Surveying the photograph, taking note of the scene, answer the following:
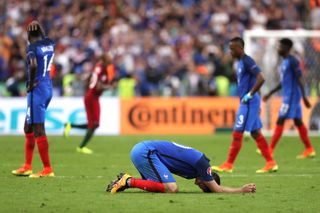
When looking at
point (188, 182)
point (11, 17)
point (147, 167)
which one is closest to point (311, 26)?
point (11, 17)

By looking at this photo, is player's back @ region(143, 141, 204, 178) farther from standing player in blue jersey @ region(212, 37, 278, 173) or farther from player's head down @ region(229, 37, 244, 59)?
player's head down @ region(229, 37, 244, 59)

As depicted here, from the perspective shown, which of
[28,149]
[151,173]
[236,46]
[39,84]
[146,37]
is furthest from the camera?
[146,37]

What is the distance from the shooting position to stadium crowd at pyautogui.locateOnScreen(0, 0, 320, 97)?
1190 inches

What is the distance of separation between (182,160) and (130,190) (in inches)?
47.4

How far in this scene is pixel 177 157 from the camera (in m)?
11.8

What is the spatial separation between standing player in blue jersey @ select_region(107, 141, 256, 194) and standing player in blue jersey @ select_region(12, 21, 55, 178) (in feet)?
8.53

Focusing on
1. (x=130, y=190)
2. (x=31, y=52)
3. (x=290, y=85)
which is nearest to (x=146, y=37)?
(x=290, y=85)

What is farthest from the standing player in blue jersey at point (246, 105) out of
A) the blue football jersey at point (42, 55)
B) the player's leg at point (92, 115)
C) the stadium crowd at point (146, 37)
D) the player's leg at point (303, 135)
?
the stadium crowd at point (146, 37)

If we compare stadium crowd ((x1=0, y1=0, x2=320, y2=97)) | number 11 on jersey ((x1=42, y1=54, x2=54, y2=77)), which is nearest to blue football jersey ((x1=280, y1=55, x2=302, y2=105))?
number 11 on jersey ((x1=42, y1=54, x2=54, y2=77))

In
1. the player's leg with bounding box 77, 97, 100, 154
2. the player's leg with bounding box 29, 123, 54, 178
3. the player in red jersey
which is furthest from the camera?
the player in red jersey

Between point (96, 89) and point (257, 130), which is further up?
point (96, 89)

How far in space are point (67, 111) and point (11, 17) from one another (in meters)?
6.60

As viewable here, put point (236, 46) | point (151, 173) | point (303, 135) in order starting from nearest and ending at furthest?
point (151, 173), point (236, 46), point (303, 135)

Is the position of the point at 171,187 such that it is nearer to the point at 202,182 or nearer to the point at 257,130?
the point at 202,182
